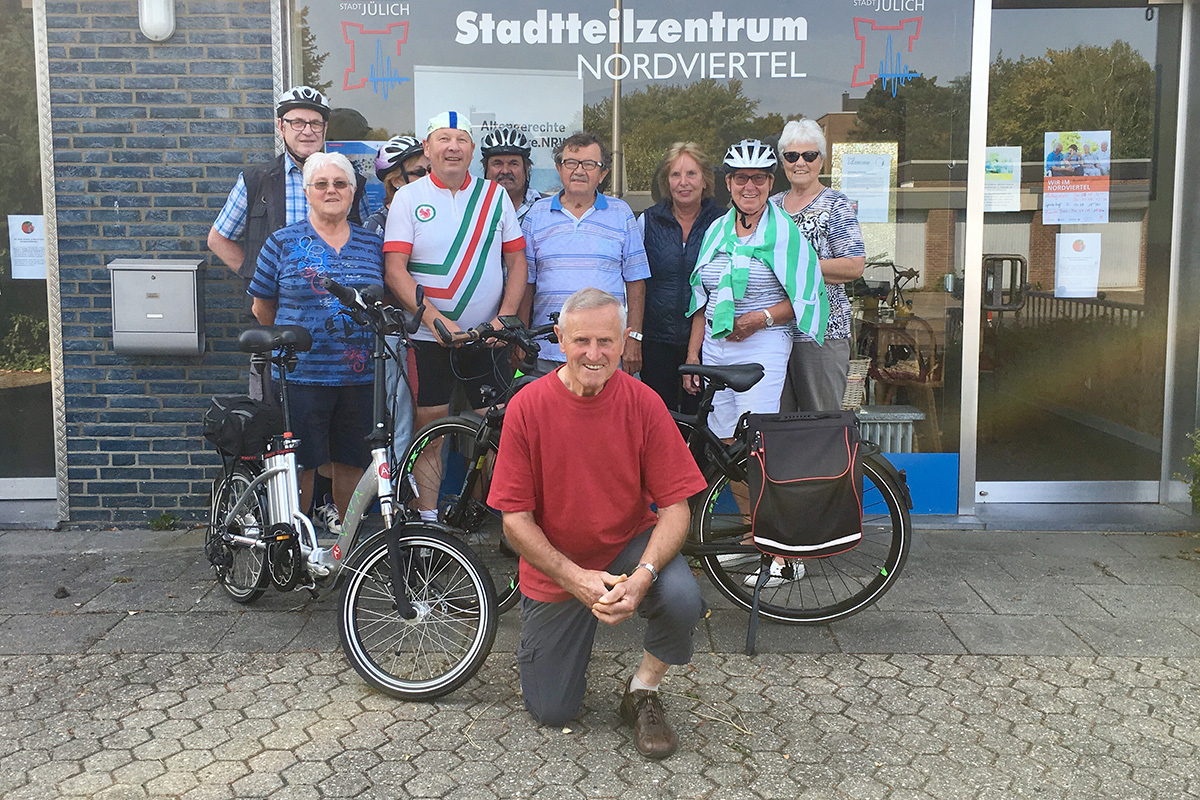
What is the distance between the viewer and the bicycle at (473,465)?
455 cm

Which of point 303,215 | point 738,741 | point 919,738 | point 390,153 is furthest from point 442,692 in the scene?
→ point 390,153

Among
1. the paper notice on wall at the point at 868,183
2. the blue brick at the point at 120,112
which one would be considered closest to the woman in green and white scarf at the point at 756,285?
the paper notice on wall at the point at 868,183

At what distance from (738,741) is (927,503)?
3.08 m

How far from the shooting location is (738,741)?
3619mm

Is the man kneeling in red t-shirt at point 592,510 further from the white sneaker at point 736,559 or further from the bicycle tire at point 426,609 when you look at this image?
the white sneaker at point 736,559

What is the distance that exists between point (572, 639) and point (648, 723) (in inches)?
14.7

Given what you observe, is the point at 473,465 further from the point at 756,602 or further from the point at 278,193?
the point at 278,193

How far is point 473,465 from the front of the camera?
4547mm

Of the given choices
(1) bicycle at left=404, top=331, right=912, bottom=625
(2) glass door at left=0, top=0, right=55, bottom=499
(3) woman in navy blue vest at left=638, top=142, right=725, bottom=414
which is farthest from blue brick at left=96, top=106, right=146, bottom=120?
(3) woman in navy blue vest at left=638, top=142, right=725, bottom=414

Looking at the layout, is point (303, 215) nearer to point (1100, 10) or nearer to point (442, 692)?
point (442, 692)

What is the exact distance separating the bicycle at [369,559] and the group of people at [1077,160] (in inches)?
163

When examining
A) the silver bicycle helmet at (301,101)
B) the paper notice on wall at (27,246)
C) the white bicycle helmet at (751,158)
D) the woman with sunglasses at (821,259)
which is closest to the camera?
the white bicycle helmet at (751,158)

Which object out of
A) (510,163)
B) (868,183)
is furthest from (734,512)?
(868,183)

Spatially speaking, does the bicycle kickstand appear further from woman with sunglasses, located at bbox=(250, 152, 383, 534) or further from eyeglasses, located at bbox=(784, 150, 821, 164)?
eyeglasses, located at bbox=(784, 150, 821, 164)
